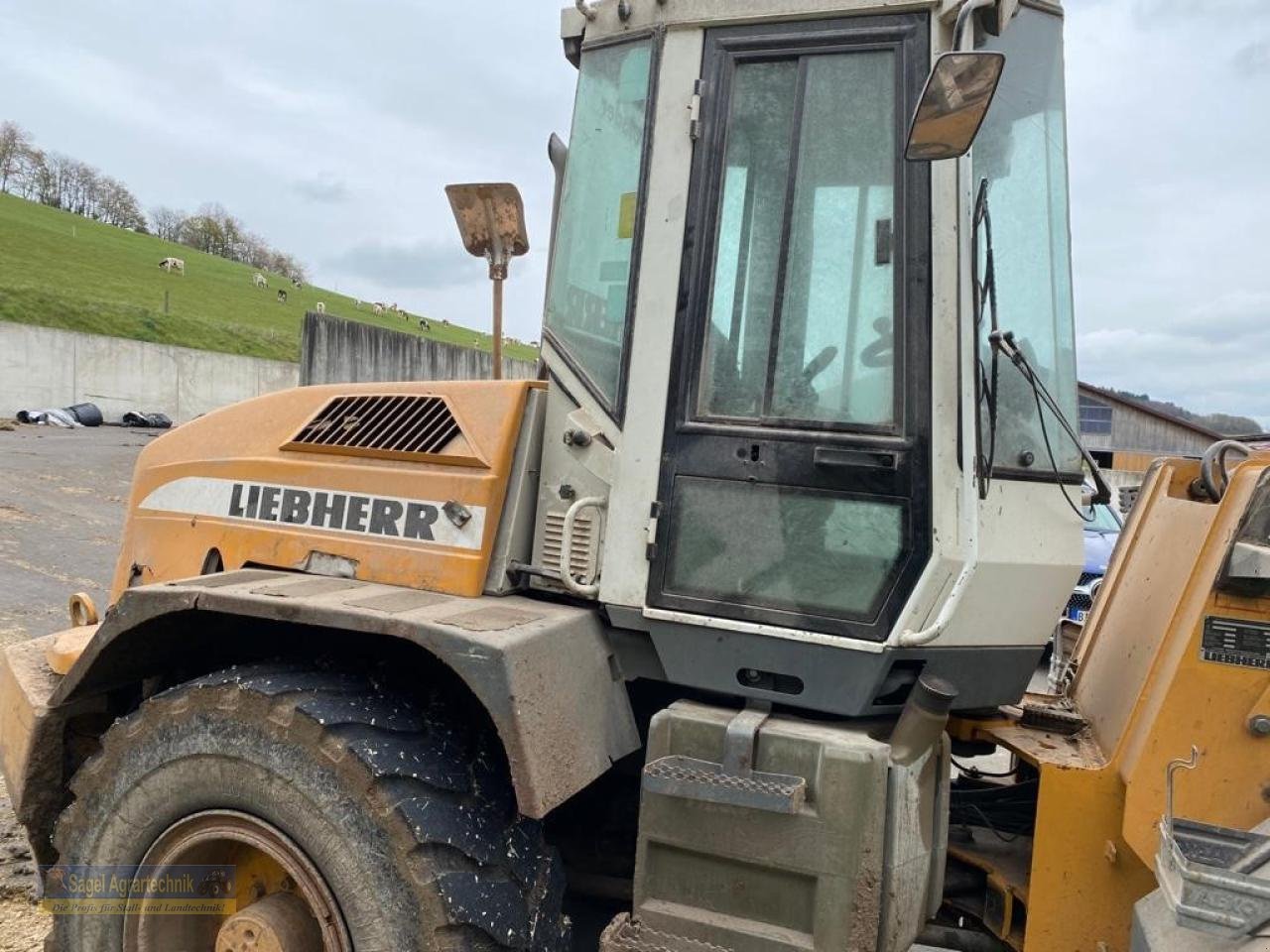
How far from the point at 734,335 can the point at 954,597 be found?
821 millimetres

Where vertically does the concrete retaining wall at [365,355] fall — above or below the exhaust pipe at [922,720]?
above

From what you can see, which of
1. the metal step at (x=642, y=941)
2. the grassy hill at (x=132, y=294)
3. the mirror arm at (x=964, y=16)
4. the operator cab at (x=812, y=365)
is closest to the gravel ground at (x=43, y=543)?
the metal step at (x=642, y=941)

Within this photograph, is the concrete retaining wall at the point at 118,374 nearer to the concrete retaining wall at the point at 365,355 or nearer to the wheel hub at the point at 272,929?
the concrete retaining wall at the point at 365,355

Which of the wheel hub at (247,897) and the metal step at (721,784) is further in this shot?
the wheel hub at (247,897)

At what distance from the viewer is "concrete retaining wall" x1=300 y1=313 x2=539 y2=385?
1353 cm

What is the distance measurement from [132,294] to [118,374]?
29.2 feet

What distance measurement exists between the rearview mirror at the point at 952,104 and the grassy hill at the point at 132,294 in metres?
20.5

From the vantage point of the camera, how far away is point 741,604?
227 cm

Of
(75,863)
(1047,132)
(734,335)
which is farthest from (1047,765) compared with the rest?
(75,863)

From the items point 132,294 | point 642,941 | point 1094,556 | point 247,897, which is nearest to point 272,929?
point 247,897

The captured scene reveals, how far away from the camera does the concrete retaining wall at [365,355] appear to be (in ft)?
44.4

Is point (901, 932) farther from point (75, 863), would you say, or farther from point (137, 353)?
point (137, 353)

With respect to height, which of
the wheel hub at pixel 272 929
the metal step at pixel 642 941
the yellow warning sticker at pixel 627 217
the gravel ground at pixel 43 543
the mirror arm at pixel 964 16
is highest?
the mirror arm at pixel 964 16

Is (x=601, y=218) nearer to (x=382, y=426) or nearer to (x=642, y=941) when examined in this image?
(x=382, y=426)
